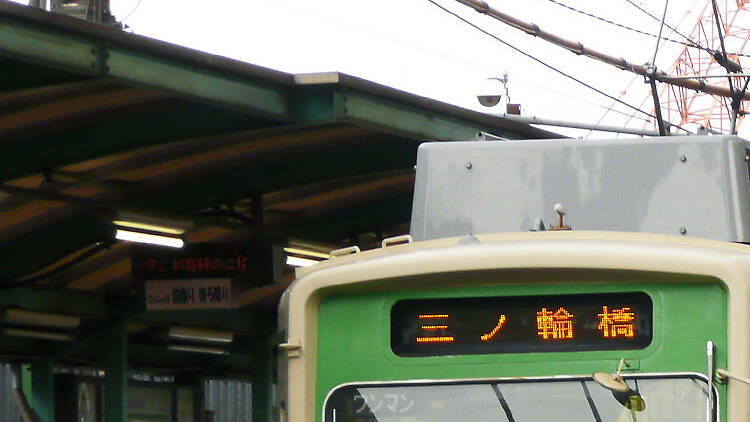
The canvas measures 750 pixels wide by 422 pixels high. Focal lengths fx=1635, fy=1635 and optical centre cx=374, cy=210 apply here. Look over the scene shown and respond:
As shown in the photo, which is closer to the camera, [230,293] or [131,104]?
[131,104]

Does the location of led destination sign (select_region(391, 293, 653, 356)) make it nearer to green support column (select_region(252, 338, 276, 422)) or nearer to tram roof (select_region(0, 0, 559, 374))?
tram roof (select_region(0, 0, 559, 374))

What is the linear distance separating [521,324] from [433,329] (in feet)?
1.23

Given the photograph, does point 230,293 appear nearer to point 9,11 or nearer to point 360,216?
point 360,216

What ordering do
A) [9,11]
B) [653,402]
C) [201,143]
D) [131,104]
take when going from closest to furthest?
[653,402]
[9,11]
[131,104]
[201,143]

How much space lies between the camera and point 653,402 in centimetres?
625

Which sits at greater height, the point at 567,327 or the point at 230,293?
the point at 230,293

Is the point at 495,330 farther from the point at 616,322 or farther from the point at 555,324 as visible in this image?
the point at 616,322

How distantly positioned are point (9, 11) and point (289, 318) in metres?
5.73

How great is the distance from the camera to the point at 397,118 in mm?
16172

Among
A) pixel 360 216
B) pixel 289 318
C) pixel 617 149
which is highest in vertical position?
pixel 360 216

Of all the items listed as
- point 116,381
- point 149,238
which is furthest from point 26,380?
point 149,238

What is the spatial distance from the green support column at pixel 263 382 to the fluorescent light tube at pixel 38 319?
354 cm

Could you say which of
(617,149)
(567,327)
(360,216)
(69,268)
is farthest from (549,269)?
(360,216)

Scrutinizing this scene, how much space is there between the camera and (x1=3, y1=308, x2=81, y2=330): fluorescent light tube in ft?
54.7
